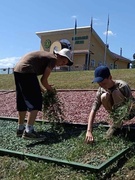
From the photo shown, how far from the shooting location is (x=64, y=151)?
3.96 metres

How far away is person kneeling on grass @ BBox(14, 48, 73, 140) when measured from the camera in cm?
456

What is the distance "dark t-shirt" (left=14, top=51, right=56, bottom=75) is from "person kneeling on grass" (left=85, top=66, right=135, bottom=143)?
0.84 meters

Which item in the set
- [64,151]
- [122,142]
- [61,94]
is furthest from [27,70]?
[61,94]

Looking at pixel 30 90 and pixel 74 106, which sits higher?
pixel 30 90

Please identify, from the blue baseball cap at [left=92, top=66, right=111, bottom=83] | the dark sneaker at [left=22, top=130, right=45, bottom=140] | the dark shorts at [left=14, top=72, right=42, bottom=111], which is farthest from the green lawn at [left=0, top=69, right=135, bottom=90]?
the blue baseball cap at [left=92, top=66, right=111, bottom=83]

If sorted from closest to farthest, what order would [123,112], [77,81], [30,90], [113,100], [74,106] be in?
[123,112]
[113,100]
[30,90]
[74,106]
[77,81]

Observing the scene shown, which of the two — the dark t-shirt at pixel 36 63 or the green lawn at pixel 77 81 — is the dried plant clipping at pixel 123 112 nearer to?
the dark t-shirt at pixel 36 63

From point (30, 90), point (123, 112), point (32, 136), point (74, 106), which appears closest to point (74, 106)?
point (74, 106)

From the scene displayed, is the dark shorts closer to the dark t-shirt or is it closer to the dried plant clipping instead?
the dark t-shirt

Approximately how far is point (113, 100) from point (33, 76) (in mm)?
1242

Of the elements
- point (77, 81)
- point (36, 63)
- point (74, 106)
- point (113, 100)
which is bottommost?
point (74, 106)

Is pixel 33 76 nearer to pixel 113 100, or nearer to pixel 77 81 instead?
pixel 113 100

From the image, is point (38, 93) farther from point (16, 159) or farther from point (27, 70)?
point (16, 159)

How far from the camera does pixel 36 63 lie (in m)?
4.68
